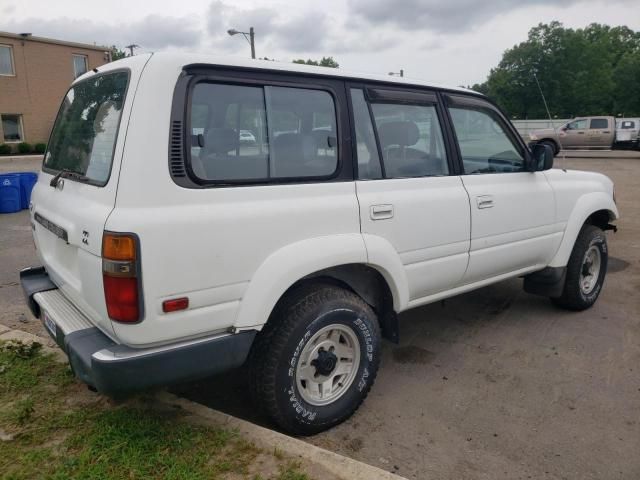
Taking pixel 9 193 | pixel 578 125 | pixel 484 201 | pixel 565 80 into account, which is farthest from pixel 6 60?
pixel 565 80

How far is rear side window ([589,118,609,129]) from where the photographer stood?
76.1 feet

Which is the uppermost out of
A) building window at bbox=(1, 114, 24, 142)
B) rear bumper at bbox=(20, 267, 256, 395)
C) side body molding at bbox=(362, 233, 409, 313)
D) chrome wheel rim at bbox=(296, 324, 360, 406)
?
building window at bbox=(1, 114, 24, 142)

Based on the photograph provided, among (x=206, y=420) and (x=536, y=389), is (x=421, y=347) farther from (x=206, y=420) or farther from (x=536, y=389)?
(x=206, y=420)

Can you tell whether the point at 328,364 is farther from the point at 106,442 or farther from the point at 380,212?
the point at 106,442

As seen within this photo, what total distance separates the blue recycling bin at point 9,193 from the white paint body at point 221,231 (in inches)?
316

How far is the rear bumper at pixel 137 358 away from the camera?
90.8 inches

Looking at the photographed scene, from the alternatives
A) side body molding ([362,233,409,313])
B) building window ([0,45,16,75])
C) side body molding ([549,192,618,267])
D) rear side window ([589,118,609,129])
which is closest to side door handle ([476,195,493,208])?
side body molding ([362,233,409,313])

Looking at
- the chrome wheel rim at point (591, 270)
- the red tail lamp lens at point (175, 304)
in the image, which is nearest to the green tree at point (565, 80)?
the chrome wheel rim at point (591, 270)

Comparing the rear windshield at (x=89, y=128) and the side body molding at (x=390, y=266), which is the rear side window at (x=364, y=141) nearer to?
the side body molding at (x=390, y=266)

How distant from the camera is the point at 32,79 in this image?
27641mm

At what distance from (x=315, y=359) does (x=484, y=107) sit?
2356mm

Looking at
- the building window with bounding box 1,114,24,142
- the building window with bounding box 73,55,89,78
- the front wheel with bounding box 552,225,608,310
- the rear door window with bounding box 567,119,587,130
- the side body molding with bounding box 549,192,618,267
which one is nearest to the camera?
the side body molding with bounding box 549,192,618,267

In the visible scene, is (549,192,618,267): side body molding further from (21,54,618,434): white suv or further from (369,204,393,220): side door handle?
(369,204,393,220): side door handle

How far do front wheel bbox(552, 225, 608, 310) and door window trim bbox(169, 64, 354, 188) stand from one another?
270cm
